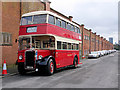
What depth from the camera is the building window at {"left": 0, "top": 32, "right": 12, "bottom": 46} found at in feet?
49.0

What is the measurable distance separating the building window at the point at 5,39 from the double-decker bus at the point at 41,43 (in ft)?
17.3

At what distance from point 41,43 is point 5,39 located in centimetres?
604

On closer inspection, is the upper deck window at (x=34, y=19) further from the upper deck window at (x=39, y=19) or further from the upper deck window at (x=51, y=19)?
the upper deck window at (x=51, y=19)

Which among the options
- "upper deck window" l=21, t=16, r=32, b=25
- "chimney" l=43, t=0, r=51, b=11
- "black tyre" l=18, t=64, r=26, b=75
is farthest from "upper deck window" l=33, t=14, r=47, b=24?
"chimney" l=43, t=0, r=51, b=11

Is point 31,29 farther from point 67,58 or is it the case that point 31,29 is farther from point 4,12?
point 4,12

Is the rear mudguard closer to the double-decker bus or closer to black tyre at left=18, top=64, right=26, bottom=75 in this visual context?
the double-decker bus

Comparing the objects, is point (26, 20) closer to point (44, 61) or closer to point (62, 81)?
point (44, 61)

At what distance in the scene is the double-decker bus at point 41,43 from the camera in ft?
31.3

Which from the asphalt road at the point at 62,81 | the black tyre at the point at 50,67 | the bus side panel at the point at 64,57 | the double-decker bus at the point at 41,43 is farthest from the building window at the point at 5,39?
the black tyre at the point at 50,67

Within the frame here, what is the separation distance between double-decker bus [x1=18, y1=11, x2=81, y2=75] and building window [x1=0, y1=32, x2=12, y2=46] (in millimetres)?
5278

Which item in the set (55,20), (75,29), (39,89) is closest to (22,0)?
(75,29)

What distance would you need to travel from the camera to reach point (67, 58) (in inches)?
506

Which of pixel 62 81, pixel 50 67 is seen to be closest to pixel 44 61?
pixel 50 67

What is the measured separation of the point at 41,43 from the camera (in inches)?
434
